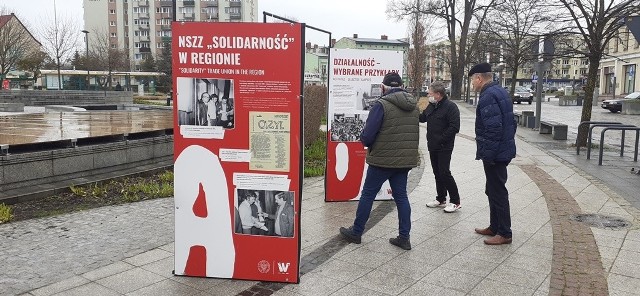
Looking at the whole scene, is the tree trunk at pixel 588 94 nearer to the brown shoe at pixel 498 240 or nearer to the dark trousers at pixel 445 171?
the dark trousers at pixel 445 171

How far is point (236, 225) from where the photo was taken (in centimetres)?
429

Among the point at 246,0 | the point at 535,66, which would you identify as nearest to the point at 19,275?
the point at 535,66

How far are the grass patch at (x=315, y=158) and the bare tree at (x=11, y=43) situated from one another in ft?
103

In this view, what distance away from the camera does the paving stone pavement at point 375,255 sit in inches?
171

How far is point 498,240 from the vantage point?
18.2ft

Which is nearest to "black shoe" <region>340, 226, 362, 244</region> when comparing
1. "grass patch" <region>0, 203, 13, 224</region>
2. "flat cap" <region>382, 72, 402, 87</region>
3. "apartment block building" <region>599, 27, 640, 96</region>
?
"flat cap" <region>382, 72, 402, 87</region>

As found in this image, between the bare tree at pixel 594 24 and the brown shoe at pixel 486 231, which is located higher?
the bare tree at pixel 594 24

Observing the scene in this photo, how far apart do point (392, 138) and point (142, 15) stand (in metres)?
107

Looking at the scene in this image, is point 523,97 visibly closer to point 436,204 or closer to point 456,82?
point 456,82

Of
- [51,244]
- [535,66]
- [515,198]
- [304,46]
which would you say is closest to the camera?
[304,46]

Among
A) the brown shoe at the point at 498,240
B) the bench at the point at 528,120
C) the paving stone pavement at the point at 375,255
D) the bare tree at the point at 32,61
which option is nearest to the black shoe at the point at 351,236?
the paving stone pavement at the point at 375,255

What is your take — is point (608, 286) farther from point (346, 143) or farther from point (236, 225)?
point (346, 143)

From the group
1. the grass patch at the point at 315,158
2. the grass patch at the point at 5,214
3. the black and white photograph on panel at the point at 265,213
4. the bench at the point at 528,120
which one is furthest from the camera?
the bench at the point at 528,120

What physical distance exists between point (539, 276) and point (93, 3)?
11160 cm
